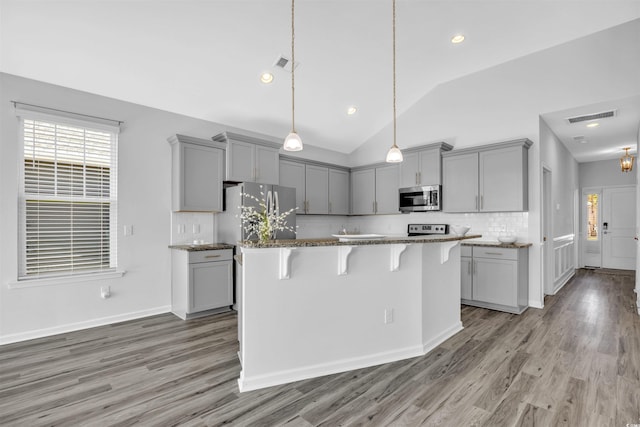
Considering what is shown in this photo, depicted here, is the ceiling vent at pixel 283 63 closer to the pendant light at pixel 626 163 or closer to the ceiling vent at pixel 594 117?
the ceiling vent at pixel 594 117

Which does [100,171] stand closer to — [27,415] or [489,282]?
[27,415]

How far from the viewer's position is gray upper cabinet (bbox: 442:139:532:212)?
438 centimetres

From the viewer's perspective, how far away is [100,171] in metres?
3.83

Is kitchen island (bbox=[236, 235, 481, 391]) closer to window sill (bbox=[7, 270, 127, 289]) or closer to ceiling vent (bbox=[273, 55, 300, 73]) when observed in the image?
window sill (bbox=[7, 270, 127, 289])

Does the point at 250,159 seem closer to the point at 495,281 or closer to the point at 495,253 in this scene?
the point at 495,253

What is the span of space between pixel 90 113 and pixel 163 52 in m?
1.20

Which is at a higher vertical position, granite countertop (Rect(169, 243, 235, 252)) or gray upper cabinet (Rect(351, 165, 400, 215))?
gray upper cabinet (Rect(351, 165, 400, 215))

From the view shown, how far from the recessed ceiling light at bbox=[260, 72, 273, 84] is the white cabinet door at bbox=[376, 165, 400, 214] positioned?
2772mm

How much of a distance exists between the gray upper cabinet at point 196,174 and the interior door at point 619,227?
28.3 ft

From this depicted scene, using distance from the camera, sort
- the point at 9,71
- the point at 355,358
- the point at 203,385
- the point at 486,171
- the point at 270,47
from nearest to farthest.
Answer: the point at 203,385, the point at 355,358, the point at 9,71, the point at 270,47, the point at 486,171

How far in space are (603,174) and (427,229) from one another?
534cm

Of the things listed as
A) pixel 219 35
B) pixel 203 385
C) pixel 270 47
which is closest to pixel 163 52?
pixel 219 35

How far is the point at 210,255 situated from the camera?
163 inches

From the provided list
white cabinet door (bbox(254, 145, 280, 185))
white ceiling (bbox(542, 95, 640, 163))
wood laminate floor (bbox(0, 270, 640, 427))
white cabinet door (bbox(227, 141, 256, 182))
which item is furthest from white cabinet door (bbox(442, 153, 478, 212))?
white cabinet door (bbox(227, 141, 256, 182))
